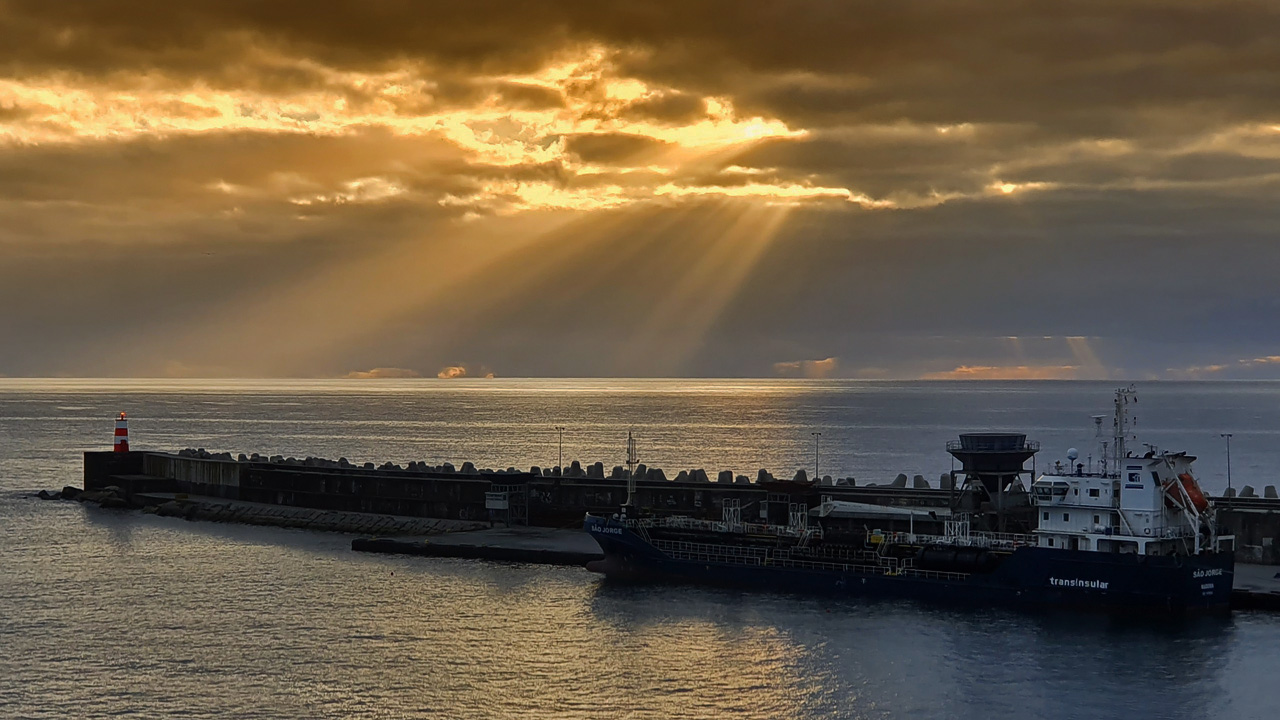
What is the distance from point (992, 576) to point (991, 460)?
869cm

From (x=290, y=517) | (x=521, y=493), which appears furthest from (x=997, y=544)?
(x=290, y=517)

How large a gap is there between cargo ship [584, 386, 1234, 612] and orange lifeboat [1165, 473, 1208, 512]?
70 mm

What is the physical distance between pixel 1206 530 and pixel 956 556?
12.3 meters

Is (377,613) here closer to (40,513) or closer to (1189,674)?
(1189,674)

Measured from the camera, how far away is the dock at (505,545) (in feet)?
239

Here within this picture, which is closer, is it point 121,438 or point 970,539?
point 970,539

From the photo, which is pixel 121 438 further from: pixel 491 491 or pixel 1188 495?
pixel 1188 495

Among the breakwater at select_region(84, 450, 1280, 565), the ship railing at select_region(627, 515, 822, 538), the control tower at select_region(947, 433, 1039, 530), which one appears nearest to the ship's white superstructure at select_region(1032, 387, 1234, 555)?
the control tower at select_region(947, 433, 1039, 530)

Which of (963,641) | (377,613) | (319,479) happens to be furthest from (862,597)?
(319,479)

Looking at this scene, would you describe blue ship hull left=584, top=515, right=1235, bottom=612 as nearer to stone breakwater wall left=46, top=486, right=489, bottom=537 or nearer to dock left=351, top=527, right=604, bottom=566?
dock left=351, top=527, right=604, bottom=566

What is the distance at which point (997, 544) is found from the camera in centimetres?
6306

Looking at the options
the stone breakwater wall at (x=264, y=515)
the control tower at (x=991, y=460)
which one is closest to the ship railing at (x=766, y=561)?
the control tower at (x=991, y=460)

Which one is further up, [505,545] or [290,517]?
[290,517]

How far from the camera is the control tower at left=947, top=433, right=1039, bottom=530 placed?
66.8 meters
